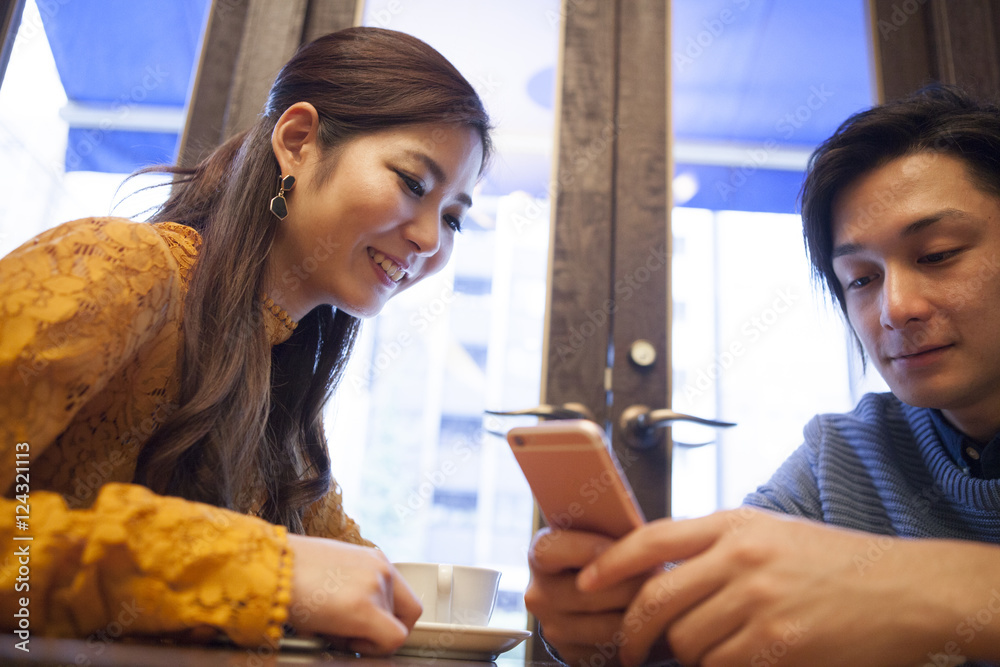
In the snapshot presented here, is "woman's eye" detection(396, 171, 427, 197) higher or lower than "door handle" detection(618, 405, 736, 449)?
higher

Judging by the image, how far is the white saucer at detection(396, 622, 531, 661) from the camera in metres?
0.71

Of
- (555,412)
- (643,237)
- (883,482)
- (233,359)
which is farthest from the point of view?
(643,237)

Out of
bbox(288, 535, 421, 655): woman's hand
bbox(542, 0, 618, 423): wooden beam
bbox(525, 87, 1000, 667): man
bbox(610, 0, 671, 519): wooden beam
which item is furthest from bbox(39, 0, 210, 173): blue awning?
bbox(525, 87, 1000, 667): man

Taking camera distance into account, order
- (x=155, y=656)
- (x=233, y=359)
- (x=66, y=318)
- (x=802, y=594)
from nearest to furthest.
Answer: (x=155, y=656) → (x=802, y=594) → (x=66, y=318) → (x=233, y=359)

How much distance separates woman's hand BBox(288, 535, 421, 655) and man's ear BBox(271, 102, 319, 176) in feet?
2.31

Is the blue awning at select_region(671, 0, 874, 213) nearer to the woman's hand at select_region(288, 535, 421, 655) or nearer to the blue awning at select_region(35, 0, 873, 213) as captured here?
the blue awning at select_region(35, 0, 873, 213)

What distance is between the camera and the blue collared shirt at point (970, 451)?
3.42ft

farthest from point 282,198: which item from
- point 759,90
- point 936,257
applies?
point 759,90

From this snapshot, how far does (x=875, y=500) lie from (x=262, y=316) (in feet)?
3.39

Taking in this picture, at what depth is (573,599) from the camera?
2.35 ft

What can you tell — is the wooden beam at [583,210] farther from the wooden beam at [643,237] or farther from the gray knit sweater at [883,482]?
the gray knit sweater at [883,482]

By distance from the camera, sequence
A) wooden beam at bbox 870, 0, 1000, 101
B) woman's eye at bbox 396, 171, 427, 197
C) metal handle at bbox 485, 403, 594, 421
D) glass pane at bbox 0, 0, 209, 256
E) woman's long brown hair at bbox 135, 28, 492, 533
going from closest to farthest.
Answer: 1. woman's long brown hair at bbox 135, 28, 492, 533
2. woman's eye at bbox 396, 171, 427, 197
3. metal handle at bbox 485, 403, 594, 421
4. glass pane at bbox 0, 0, 209, 256
5. wooden beam at bbox 870, 0, 1000, 101

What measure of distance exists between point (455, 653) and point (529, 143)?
1.33 m

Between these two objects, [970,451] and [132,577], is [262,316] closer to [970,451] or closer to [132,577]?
[132,577]
